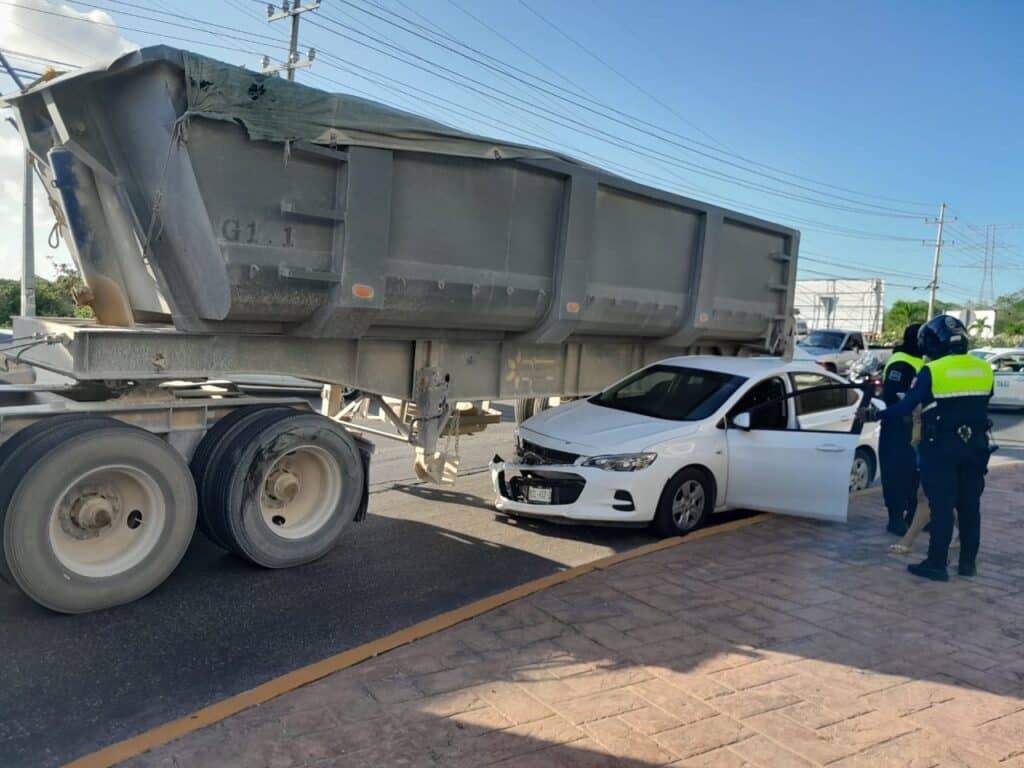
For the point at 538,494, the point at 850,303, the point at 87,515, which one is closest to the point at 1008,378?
the point at 538,494

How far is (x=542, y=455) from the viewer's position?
22.2 feet

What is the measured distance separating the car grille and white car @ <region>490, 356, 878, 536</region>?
1 centimetres

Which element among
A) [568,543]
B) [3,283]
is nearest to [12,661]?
[568,543]

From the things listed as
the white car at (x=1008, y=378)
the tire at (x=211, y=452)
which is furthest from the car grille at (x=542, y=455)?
the white car at (x=1008, y=378)

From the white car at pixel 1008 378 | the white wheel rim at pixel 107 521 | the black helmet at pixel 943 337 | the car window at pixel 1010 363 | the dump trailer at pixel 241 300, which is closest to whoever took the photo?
the white wheel rim at pixel 107 521

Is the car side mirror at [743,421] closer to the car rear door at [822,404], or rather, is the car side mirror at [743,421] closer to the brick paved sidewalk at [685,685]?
the car rear door at [822,404]

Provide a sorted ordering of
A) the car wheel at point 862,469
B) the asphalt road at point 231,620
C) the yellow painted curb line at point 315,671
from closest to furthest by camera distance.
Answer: the yellow painted curb line at point 315,671 < the asphalt road at point 231,620 < the car wheel at point 862,469

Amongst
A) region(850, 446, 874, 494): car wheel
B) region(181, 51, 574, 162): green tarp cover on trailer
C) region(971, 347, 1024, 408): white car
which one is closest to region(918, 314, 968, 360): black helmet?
region(850, 446, 874, 494): car wheel

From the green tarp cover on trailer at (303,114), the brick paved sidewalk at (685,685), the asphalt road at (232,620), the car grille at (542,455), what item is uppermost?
→ the green tarp cover on trailer at (303,114)

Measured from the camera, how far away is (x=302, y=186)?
539 cm

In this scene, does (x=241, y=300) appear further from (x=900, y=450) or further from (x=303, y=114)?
(x=900, y=450)

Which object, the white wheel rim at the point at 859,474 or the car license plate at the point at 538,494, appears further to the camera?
the white wheel rim at the point at 859,474

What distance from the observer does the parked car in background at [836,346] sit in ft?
74.9

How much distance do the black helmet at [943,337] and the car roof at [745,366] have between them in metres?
1.72
